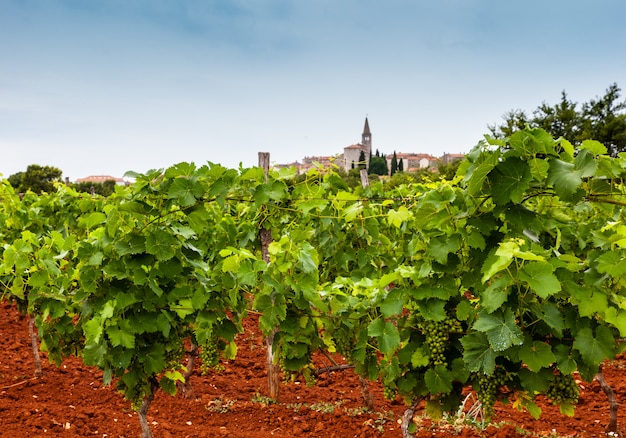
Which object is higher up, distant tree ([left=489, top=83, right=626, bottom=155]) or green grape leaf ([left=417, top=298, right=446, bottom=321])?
distant tree ([left=489, top=83, right=626, bottom=155])

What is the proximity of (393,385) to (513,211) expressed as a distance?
49.0 inches

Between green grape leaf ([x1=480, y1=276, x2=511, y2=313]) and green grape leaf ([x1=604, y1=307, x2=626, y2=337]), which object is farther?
green grape leaf ([x1=604, y1=307, x2=626, y2=337])

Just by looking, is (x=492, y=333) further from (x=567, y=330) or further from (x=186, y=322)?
(x=186, y=322)

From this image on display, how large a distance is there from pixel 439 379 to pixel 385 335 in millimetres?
409

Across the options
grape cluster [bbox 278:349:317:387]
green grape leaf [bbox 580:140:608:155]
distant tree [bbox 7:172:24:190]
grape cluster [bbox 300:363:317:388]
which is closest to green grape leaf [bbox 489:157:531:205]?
green grape leaf [bbox 580:140:608:155]

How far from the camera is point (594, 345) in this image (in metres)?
2.45

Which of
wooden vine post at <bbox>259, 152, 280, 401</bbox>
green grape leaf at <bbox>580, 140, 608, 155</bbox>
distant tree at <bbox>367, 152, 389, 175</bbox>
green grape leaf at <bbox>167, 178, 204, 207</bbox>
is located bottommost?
wooden vine post at <bbox>259, 152, 280, 401</bbox>

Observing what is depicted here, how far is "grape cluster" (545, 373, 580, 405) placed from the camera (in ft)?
8.58

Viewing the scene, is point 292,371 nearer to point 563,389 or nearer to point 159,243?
point 159,243

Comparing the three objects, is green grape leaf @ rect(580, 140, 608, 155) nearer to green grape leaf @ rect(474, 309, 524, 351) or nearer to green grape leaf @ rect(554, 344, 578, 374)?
green grape leaf @ rect(474, 309, 524, 351)

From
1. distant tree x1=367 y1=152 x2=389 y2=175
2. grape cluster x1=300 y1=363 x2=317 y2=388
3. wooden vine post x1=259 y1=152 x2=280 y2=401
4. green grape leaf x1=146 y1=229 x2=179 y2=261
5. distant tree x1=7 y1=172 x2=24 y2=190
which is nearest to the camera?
green grape leaf x1=146 y1=229 x2=179 y2=261

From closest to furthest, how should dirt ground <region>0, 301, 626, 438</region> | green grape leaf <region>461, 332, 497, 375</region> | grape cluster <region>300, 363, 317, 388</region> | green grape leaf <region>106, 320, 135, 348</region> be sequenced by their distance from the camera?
green grape leaf <region>461, 332, 497, 375</region>, green grape leaf <region>106, 320, 135, 348</region>, grape cluster <region>300, 363, 317, 388</region>, dirt ground <region>0, 301, 626, 438</region>

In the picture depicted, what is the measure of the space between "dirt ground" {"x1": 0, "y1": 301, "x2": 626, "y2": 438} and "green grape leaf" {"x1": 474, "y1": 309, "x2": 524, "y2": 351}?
2.18 metres

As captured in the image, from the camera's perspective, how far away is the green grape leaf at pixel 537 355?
246 centimetres
